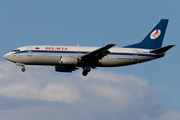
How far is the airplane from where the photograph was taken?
2067 inches

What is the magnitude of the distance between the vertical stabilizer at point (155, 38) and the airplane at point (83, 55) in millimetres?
191

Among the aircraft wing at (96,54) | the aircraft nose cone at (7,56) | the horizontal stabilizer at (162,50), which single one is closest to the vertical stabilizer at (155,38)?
the horizontal stabilizer at (162,50)

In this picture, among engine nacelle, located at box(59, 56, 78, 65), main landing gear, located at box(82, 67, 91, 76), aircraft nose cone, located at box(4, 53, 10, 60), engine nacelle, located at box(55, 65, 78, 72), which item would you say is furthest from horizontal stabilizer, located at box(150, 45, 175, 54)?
aircraft nose cone, located at box(4, 53, 10, 60)

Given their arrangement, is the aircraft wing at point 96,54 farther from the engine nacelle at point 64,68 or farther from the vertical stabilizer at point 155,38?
the vertical stabilizer at point 155,38

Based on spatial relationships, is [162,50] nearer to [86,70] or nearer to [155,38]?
[155,38]

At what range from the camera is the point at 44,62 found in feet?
173

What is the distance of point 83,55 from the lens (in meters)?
52.7

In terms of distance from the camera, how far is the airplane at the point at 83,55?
172 ft

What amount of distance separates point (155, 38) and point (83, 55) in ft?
46.8

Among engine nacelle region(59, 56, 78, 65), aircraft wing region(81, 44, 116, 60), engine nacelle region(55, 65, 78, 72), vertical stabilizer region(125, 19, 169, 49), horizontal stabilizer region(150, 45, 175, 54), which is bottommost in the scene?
engine nacelle region(55, 65, 78, 72)

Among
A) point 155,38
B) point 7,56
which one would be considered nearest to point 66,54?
point 7,56

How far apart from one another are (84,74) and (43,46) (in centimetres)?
840

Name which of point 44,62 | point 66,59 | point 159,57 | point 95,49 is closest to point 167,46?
point 159,57

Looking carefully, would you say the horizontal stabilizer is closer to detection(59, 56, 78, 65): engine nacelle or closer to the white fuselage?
the white fuselage
